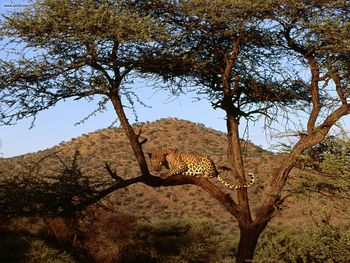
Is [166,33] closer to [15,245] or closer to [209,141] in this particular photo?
[15,245]

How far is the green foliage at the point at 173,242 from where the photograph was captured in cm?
2189

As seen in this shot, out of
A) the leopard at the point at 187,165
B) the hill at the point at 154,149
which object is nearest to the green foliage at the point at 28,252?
the leopard at the point at 187,165

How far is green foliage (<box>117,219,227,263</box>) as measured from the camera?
21.9m

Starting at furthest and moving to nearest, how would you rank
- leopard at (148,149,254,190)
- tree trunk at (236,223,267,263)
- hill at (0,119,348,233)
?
1. hill at (0,119,348,233)
2. leopard at (148,149,254,190)
3. tree trunk at (236,223,267,263)

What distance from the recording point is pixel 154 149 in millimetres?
54312

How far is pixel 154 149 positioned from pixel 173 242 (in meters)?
31.1

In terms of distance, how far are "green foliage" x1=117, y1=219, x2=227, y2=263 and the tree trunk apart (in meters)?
7.59

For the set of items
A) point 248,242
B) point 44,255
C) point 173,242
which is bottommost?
point 44,255

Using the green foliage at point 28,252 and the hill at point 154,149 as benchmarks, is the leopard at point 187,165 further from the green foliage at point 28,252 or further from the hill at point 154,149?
the hill at point 154,149

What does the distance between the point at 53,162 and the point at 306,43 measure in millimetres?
39306

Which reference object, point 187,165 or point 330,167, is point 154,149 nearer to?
point 187,165

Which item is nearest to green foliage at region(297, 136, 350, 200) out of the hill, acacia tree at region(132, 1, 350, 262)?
acacia tree at region(132, 1, 350, 262)

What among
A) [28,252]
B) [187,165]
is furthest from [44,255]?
[187,165]

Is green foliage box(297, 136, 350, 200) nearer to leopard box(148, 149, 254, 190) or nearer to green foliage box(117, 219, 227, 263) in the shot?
leopard box(148, 149, 254, 190)
